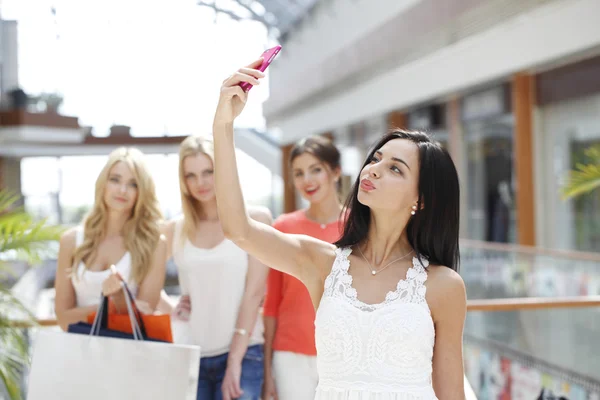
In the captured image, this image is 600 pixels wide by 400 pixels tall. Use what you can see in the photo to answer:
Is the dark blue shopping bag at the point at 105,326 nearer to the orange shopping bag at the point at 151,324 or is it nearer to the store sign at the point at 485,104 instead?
the orange shopping bag at the point at 151,324

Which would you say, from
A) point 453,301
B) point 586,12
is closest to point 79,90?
point 586,12

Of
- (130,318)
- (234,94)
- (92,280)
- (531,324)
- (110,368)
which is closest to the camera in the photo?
(234,94)

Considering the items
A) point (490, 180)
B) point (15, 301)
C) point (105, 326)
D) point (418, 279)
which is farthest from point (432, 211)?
point (490, 180)

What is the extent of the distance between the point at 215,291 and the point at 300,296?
1.11ft

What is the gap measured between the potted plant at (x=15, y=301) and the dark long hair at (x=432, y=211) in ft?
6.44

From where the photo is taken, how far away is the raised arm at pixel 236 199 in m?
1.77

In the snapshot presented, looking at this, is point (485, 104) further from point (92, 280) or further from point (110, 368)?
point (110, 368)

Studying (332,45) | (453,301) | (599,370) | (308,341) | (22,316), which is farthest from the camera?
(332,45)

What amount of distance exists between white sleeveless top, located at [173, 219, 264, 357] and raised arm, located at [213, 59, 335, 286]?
2.85 feet

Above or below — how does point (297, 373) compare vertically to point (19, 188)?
below

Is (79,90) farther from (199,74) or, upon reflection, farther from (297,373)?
(297,373)

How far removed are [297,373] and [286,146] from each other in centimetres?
2480

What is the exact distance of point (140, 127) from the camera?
2831cm

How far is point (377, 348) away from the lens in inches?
71.7
